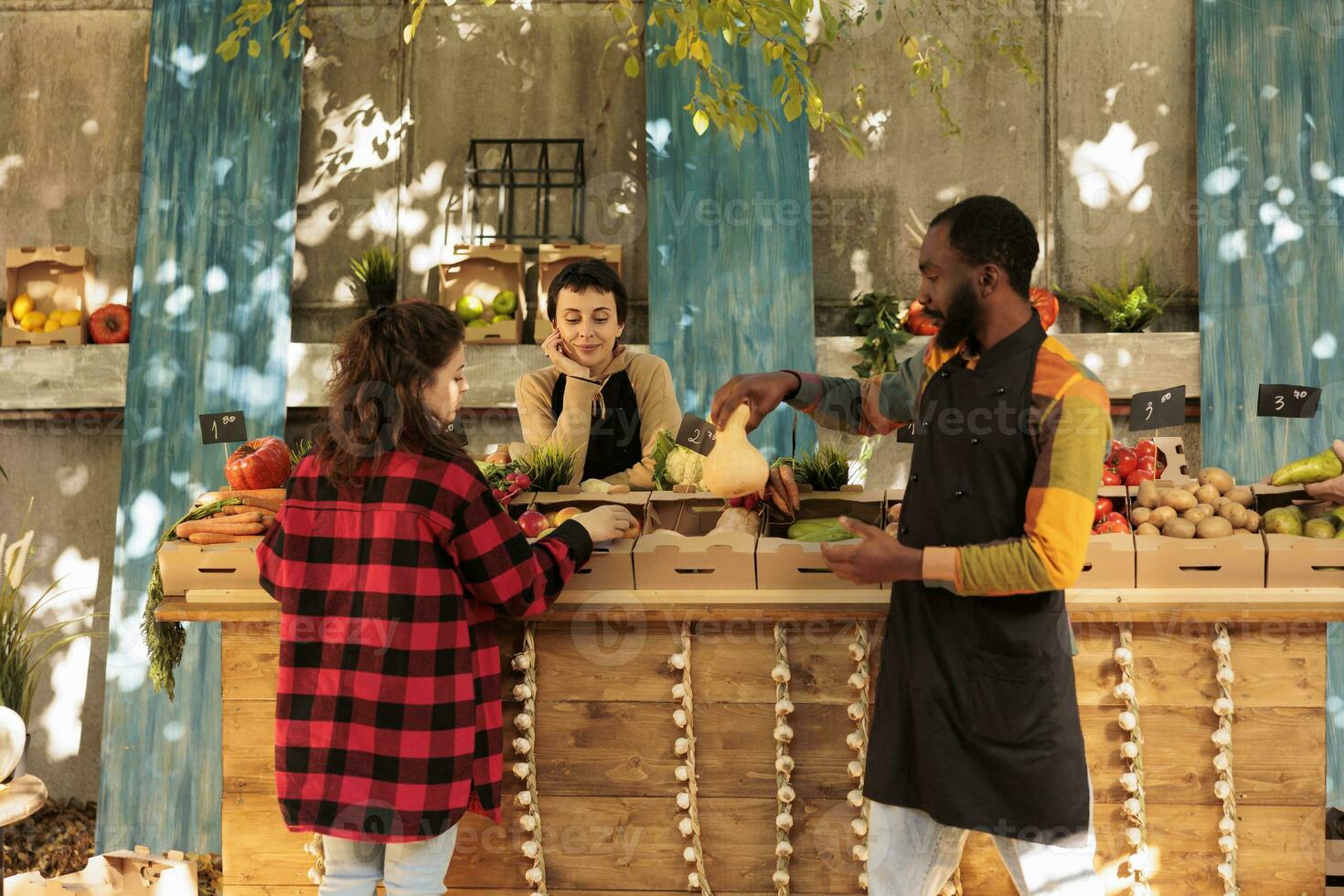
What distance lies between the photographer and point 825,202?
495 centimetres

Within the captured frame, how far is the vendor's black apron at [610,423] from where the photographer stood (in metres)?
3.58

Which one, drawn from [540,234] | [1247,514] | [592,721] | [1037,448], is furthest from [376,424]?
[540,234]

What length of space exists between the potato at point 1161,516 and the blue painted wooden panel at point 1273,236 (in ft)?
7.46

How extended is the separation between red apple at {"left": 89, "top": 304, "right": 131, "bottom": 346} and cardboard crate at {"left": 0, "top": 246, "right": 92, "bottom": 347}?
6 centimetres

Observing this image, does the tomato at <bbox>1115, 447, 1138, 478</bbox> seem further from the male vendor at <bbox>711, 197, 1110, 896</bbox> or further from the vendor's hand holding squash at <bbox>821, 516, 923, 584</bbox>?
the vendor's hand holding squash at <bbox>821, 516, 923, 584</bbox>

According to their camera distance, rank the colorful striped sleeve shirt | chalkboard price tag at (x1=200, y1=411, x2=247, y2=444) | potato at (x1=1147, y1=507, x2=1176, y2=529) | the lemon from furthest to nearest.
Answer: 1. the lemon
2. chalkboard price tag at (x1=200, y1=411, x2=247, y2=444)
3. potato at (x1=1147, y1=507, x2=1176, y2=529)
4. the colorful striped sleeve shirt

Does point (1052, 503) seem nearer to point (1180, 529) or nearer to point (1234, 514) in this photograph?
point (1180, 529)

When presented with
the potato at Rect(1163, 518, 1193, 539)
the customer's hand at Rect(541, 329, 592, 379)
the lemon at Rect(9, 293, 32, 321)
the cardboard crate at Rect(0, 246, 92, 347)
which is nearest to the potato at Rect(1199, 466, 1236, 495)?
the potato at Rect(1163, 518, 1193, 539)

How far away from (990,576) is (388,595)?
3.42 ft

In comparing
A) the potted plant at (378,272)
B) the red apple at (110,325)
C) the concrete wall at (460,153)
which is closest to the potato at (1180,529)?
the concrete wall at (460,153)

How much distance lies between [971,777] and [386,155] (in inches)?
150

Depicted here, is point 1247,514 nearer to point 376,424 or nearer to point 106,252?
point 376,424

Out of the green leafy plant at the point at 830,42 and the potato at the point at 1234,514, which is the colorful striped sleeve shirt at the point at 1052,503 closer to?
the potato at the point at 1234,514

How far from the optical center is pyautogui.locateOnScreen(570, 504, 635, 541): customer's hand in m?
2.44
